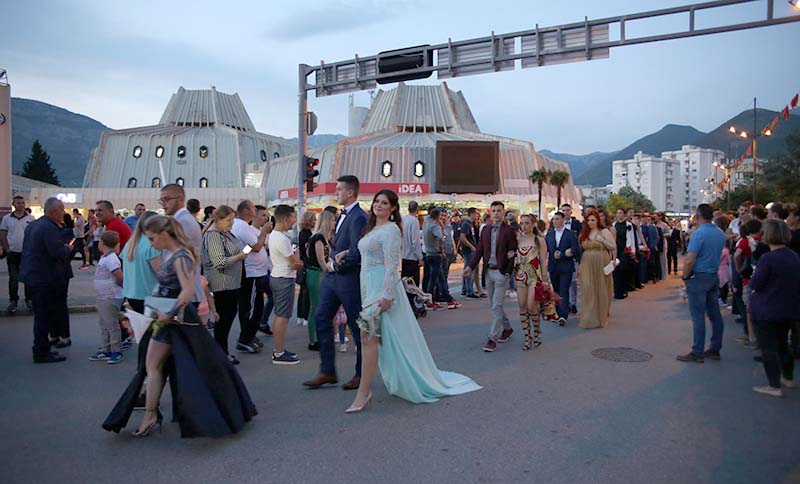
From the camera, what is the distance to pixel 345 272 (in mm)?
5812

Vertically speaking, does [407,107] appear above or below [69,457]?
above

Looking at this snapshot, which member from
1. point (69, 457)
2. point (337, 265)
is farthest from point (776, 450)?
point (69, 457)

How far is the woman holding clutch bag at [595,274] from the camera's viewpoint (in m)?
9.77

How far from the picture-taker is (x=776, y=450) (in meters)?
4.31

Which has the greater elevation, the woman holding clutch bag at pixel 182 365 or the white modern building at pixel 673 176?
the white modern building at pixel 673 176

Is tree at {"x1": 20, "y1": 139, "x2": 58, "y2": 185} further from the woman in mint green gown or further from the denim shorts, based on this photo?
the woman in mint green gown

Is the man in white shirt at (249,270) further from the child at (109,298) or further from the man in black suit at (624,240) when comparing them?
the man in black suit at (624,240)

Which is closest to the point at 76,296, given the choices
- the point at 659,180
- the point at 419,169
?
the point at 419,169

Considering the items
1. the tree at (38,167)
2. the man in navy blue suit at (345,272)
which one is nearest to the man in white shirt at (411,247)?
the man in navy blue suit at (345,272)

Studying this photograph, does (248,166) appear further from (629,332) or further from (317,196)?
(629,332)

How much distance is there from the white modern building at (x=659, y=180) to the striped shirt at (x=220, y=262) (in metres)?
172

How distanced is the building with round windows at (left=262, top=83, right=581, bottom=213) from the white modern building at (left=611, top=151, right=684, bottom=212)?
114746 mm

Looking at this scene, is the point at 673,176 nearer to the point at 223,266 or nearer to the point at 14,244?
the point at 14,244

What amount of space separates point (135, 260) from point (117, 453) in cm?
221
